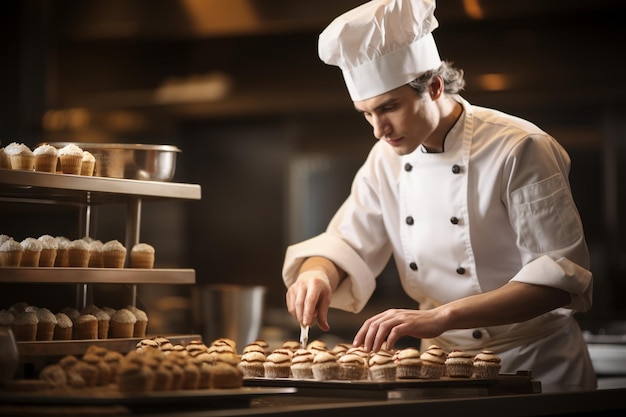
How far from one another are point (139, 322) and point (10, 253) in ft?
1.23

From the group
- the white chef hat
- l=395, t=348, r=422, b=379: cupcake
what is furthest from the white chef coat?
l=395, t=348, r=422, b=379: cupcake

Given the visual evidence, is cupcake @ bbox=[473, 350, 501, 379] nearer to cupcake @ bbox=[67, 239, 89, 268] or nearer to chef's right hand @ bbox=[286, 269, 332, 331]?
chef's right hand @ bbox=[286, 269, 332, 331]

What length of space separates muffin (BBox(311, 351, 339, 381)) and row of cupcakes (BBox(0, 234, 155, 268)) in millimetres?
578

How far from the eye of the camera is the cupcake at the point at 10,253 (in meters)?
1.97

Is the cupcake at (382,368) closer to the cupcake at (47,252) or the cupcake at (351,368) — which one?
the cupcake at (351,368)

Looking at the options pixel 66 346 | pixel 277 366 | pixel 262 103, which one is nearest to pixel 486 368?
pixel 277 366

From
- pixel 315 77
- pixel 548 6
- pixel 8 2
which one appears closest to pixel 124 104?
pixel 8 2

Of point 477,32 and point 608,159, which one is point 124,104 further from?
point 608,159

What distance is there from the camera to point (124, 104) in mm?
5078

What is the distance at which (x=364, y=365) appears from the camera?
190 centimetres

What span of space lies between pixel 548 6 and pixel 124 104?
235 centimetres

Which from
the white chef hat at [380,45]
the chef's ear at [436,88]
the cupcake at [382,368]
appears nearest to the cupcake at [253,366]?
the cupcake at [382,368]

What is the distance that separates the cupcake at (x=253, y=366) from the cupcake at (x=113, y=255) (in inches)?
16.8

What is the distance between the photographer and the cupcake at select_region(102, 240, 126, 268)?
2158 millimetres
